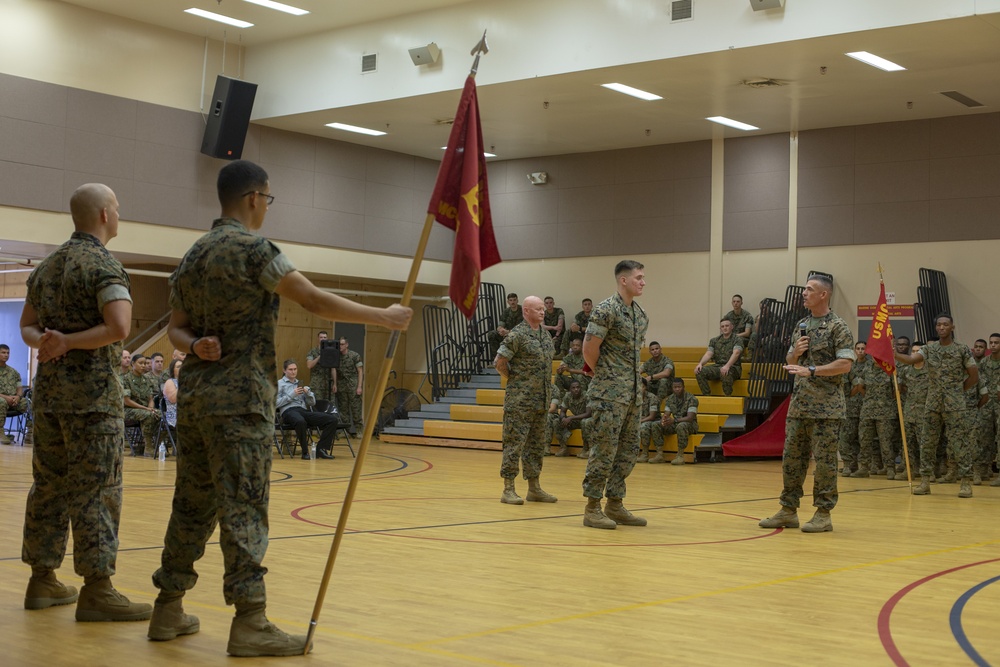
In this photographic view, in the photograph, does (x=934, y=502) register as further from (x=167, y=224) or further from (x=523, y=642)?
(x=167, y=224)

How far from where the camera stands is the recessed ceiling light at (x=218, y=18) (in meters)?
17.1

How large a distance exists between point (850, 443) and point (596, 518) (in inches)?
320

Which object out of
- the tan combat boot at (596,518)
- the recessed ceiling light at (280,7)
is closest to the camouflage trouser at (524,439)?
the tan combat boot at (596,518)

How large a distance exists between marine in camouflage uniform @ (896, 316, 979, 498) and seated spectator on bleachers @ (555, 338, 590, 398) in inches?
245

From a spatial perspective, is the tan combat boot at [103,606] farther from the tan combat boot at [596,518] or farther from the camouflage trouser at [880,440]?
the camouflage trouser at [880,440]

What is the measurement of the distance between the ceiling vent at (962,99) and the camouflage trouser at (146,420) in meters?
12.2

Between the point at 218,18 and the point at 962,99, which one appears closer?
the point at 962,99

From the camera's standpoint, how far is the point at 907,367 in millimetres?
14430

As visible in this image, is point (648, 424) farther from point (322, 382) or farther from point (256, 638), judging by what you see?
point (256, 638)

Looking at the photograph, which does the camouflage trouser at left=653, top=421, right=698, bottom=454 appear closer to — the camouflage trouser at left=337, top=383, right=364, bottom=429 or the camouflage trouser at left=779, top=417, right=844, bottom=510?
the camouflage trouser at left=337, top=383, right=364, bottom=429

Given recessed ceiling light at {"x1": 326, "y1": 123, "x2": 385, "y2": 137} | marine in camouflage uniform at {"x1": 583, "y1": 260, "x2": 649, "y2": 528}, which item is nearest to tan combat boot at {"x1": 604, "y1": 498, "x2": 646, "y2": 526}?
marine in camouflage uniform at {"x1": 583, "y1": 260, "x2": 649, "y2": 528}

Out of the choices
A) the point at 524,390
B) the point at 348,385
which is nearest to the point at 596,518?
the point at 524,390

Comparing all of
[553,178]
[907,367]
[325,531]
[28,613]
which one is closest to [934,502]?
[907,367]

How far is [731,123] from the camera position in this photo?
61.6 ft
